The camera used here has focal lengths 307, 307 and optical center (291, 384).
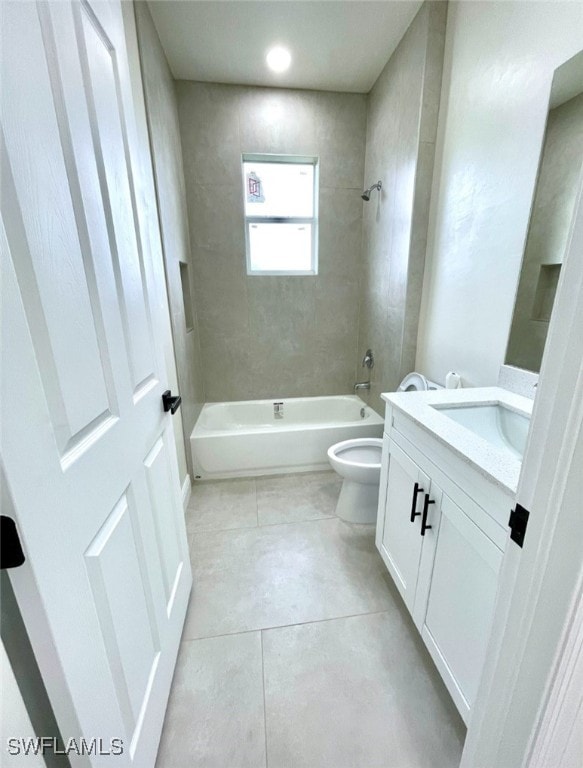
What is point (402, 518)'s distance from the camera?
4.20 feet

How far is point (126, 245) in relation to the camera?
0.85 meters

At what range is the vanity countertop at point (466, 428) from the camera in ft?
2.59

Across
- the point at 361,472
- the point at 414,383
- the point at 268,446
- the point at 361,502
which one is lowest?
the point at 361,502

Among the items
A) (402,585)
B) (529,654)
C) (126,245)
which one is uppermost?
(126,245)

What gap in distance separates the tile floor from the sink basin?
86 cm

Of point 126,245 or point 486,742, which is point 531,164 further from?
point 486,742

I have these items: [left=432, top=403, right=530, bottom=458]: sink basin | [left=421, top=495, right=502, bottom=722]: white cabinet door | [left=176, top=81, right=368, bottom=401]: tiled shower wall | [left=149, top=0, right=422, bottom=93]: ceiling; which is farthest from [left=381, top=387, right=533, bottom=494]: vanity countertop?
[left=149, top=0, right=422, bottom=93]: ceiling

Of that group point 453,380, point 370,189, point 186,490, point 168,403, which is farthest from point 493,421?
point 370,189

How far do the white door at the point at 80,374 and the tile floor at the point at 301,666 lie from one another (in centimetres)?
22

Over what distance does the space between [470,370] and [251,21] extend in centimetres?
232

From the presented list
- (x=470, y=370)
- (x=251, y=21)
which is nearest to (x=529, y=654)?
(x=470, y=370)

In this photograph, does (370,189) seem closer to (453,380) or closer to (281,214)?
(281,214)

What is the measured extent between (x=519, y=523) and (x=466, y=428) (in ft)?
2.24

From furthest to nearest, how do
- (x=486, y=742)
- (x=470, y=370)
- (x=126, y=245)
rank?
1. (x=470, y=370)
2. (x=126, y=245)
3. (x=486, y=742)
